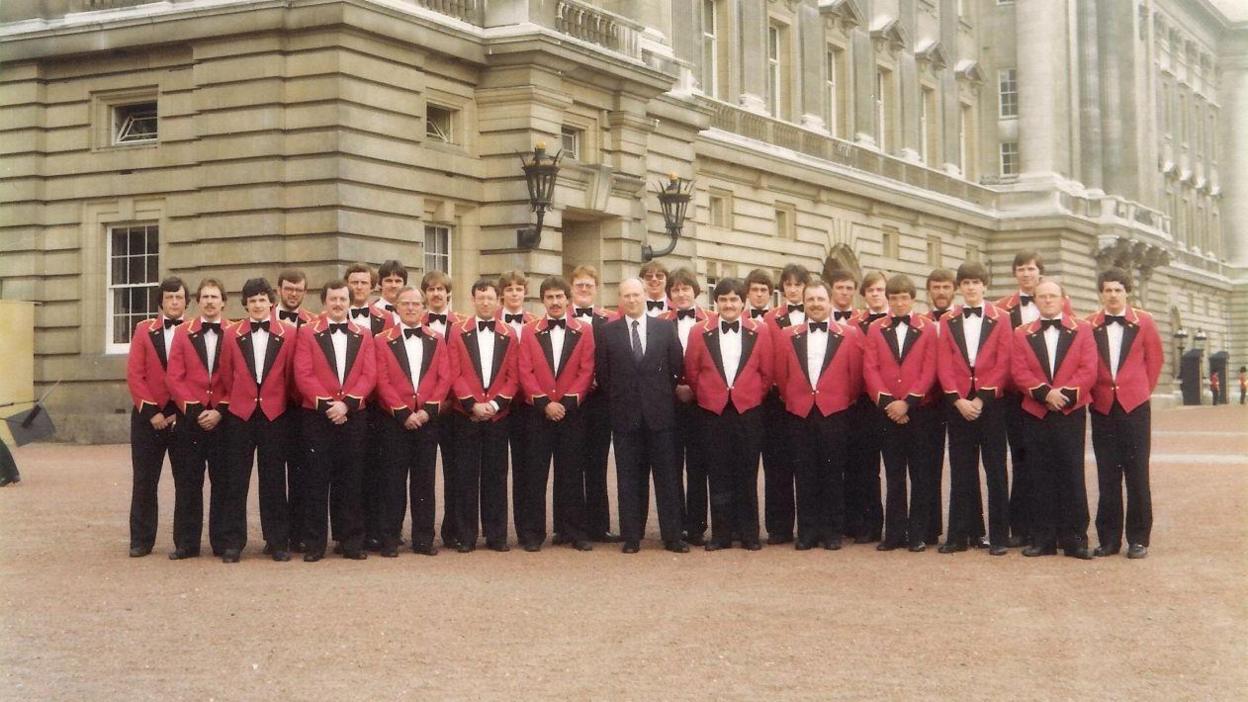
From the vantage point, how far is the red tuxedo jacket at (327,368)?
34.8ft

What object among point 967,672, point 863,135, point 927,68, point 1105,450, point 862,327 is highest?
point 927,68

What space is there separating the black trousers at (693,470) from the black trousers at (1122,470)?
272cm

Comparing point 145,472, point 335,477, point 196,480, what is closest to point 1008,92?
point 335,477

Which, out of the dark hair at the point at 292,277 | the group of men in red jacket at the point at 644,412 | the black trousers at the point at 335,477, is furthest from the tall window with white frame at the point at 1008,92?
the black trousers at the point at 335,477

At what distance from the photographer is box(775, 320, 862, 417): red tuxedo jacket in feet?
36.8

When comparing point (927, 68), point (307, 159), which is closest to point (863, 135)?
point (927, 68)

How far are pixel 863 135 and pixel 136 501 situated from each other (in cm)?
3200

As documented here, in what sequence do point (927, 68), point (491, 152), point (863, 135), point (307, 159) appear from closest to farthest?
1. point (307, 159)
2. point (491, 152)
3. point (863, 135)
4. point (927, 68)

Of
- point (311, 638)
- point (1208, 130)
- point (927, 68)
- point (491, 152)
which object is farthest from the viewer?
point (1208, 130)

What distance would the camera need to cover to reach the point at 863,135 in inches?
1602

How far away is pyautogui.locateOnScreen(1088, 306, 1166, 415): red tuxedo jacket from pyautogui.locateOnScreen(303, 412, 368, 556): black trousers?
196 inches

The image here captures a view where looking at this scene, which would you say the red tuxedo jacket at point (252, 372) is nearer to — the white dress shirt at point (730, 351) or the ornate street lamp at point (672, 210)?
the white dress shirt at point (730, 351)

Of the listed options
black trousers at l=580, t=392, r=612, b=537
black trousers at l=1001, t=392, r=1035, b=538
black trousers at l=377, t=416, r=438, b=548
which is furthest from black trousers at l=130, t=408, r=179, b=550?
black trousers at l=1001, t=392, r=1035, b=538

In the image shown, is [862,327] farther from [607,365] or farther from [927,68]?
[927,68]
